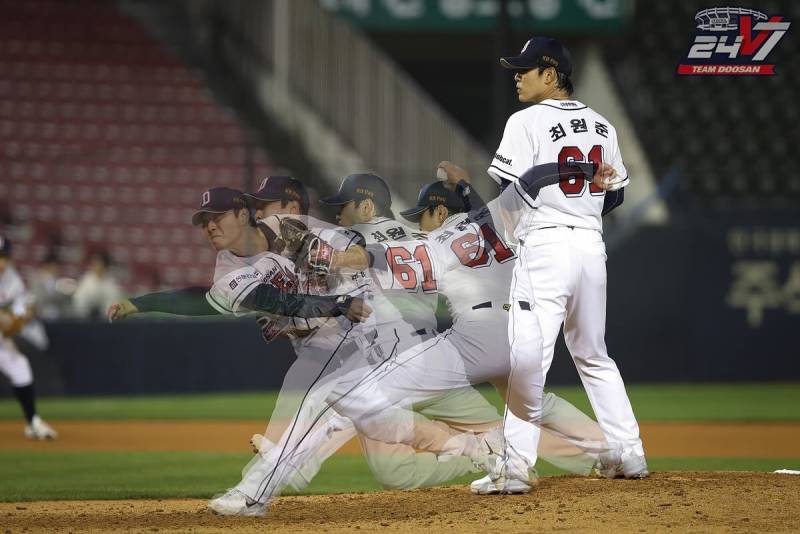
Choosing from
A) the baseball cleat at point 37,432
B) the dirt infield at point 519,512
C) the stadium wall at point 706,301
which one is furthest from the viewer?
the stadium wall at point 706,301

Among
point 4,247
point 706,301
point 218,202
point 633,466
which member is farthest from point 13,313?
point 706,301

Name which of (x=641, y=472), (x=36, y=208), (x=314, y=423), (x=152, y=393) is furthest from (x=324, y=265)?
(x=36, y=208)

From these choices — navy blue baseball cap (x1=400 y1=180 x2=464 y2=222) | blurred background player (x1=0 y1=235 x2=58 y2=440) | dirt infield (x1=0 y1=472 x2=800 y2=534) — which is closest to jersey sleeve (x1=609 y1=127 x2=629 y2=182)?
navy blue baseball cap (x1=400 y1=180 x2=464 y2=222)

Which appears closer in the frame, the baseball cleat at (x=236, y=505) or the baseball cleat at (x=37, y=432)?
the baseball cleat at (x=236, y=505)

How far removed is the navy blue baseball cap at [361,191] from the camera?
5.59 m

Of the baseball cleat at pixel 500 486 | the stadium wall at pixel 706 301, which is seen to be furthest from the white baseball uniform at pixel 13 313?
the stadium wall at pixel 706 301

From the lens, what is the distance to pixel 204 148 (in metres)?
17.3

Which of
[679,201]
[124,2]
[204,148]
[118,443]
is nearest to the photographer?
[118,443]

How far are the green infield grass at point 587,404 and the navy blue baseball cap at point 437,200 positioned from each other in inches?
230

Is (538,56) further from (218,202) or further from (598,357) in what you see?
(218,202)

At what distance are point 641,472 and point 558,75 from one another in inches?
72.6

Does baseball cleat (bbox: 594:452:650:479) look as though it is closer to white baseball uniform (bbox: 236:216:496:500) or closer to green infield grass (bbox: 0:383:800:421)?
white baseball uniform (bbox: 236:216:496:500)

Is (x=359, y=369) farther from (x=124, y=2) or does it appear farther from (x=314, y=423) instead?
(x=124, y=2)

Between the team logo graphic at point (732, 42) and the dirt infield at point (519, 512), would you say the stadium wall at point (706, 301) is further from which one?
the dirt infield at point (519, 512)
